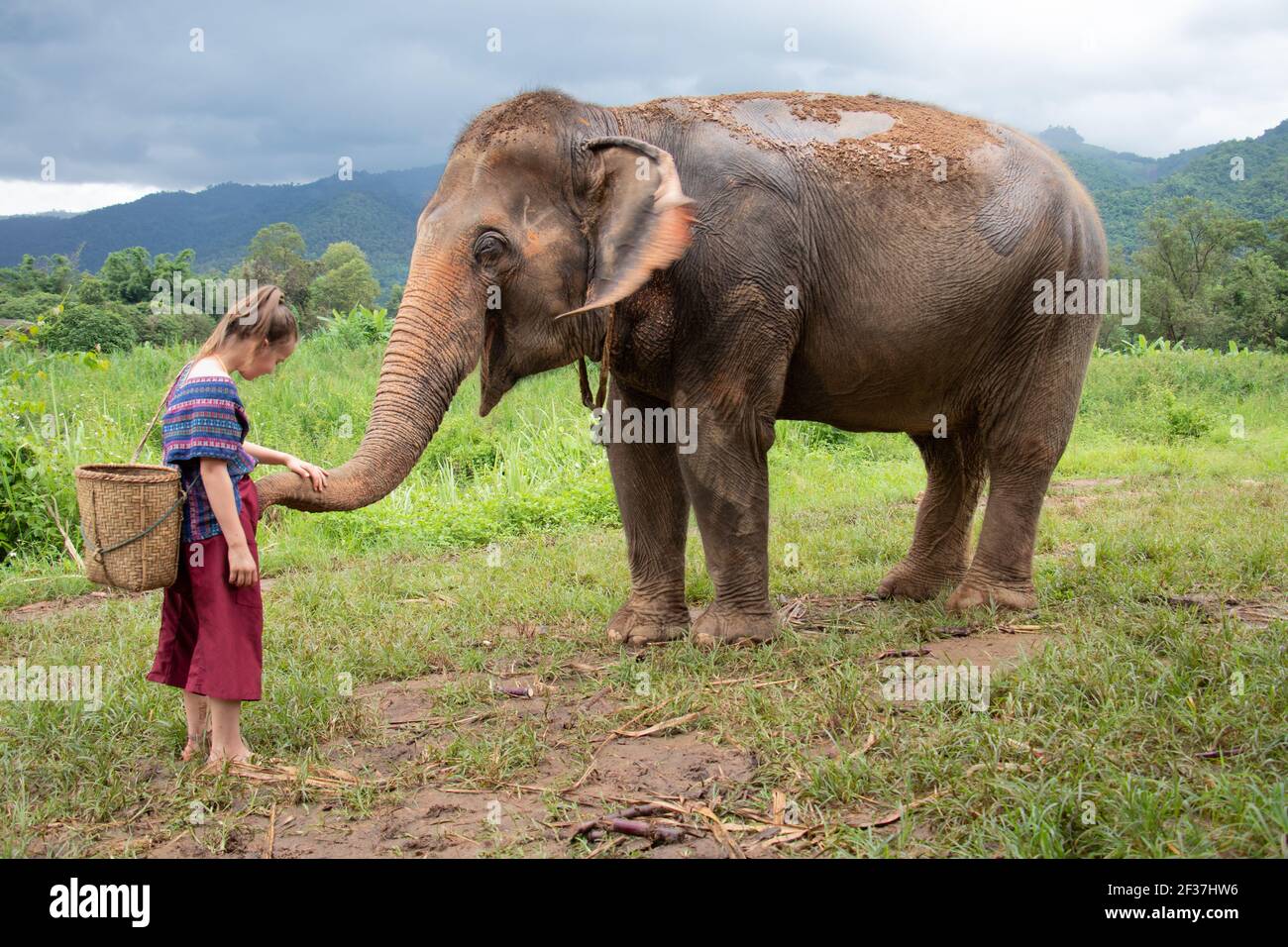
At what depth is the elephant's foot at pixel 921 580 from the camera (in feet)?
22.1

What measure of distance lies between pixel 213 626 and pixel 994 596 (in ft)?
13.1

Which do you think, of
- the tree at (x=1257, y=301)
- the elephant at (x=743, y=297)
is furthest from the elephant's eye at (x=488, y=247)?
the tree at (x=1257, y=301)

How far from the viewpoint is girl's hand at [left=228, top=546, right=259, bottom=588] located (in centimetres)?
407

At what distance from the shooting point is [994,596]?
6008mm

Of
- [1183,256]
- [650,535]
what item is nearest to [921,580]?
[650,535]

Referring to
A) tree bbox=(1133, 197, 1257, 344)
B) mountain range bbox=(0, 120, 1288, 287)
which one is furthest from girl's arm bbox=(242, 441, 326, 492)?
tree bbox=(1133, 197, 1257, 344)

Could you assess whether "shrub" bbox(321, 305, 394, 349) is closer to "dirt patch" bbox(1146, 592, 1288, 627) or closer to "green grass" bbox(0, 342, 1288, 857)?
"green grass" bbox(0, 342, 1288, 857)

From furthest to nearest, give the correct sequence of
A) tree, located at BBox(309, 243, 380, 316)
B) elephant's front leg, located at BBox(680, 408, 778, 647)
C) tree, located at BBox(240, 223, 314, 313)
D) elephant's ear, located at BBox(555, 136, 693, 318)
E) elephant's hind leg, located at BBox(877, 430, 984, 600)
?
1. tree, located at BBox(309, 243, 380, 316)
2. tree, located at BBox(240, 223, 314, 313)
3. elephant's hind leg, located at BBox(877, 430, 984, 600)
4. elephant's front leg, located at BBox(680, 408, 778, 647)
5. elephant's ear, located at BBox(555, 136, 693, 318)

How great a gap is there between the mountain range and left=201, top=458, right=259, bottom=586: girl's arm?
25.3 m

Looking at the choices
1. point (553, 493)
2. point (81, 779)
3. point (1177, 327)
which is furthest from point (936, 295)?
point (1177, 327)

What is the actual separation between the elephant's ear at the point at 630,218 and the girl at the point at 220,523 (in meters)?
1.29

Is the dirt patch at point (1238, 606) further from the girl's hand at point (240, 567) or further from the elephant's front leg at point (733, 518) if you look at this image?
the girl's hand at point (240, 567)

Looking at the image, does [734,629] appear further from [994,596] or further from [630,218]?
[630,218]
